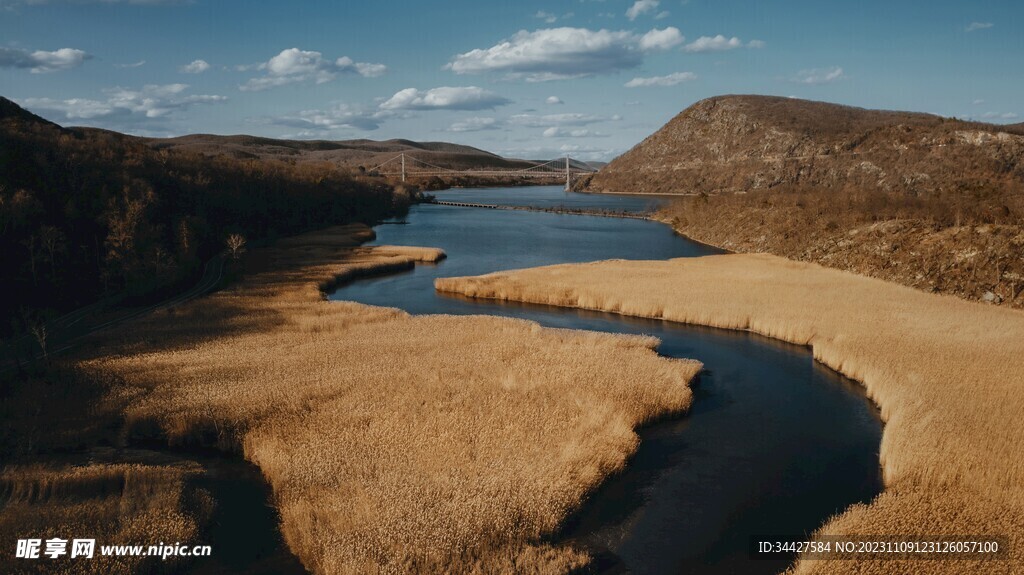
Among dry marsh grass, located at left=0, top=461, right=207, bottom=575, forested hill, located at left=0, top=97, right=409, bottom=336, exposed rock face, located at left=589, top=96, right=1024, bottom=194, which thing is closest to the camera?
dry marsh grass, located at left=0, top=461, right=207, bottom=575

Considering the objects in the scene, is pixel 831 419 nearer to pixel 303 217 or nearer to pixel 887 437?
pixel 887 437

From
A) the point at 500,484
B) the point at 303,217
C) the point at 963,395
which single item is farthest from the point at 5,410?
the point at 303,217

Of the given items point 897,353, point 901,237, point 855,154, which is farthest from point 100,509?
point 855,154

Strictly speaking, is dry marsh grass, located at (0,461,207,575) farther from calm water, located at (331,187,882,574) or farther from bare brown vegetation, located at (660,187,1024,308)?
bare brown vegetation, located at (660,187,1024,308)

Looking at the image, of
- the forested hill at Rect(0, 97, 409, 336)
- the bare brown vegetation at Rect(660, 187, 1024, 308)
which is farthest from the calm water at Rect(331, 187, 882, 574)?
the forested hill at Rect(0, 97, 409, 336)

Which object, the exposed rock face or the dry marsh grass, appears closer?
the dry marsh grass

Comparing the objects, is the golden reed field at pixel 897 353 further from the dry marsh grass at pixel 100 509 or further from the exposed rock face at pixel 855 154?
the exposed rock face at pixel 855 154
